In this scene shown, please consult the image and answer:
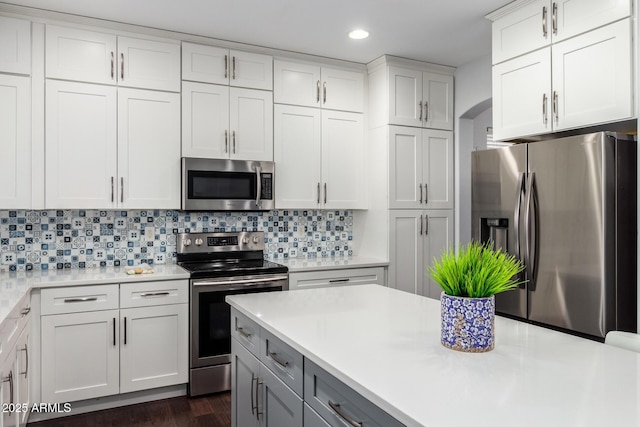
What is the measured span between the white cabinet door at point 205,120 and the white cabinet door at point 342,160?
88 centimetres

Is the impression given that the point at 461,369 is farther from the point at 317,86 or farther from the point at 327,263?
the point at 317,86

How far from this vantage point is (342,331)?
1.70 m

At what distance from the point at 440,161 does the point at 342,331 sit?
2950 millimetres

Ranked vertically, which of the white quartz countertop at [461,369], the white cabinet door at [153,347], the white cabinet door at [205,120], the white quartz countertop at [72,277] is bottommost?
the white cabinet door at [153,347]

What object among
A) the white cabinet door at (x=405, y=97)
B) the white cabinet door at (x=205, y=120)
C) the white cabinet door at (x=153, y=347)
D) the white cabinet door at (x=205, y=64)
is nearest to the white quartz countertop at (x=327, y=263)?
the white cabinet door at (x=153, y=347)

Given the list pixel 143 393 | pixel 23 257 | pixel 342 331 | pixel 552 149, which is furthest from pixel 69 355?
pixel 552 149

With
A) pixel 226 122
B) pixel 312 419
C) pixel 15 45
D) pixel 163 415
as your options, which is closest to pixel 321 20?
pixel 226 122

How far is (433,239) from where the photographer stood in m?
4.28

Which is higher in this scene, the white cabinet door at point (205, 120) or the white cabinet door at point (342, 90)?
the white cabinet door at point (342, 90)

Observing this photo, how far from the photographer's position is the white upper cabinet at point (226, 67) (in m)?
3.59

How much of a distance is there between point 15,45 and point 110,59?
1.83ft

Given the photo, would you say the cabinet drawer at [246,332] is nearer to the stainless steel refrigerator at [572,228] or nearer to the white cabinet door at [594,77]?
the stainless steel refrigerator at [572,228]

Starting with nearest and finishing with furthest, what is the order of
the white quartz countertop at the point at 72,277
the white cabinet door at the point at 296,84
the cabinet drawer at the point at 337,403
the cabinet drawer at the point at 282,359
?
the cabinet drawer at the point at 337,403 → the cabinet drawer at the point at 282,359 → the white quartz countertop at the point at 72,277 → the white cabinet door at the point at 296,84

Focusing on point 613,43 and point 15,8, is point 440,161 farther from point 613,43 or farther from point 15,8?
point 15,8
